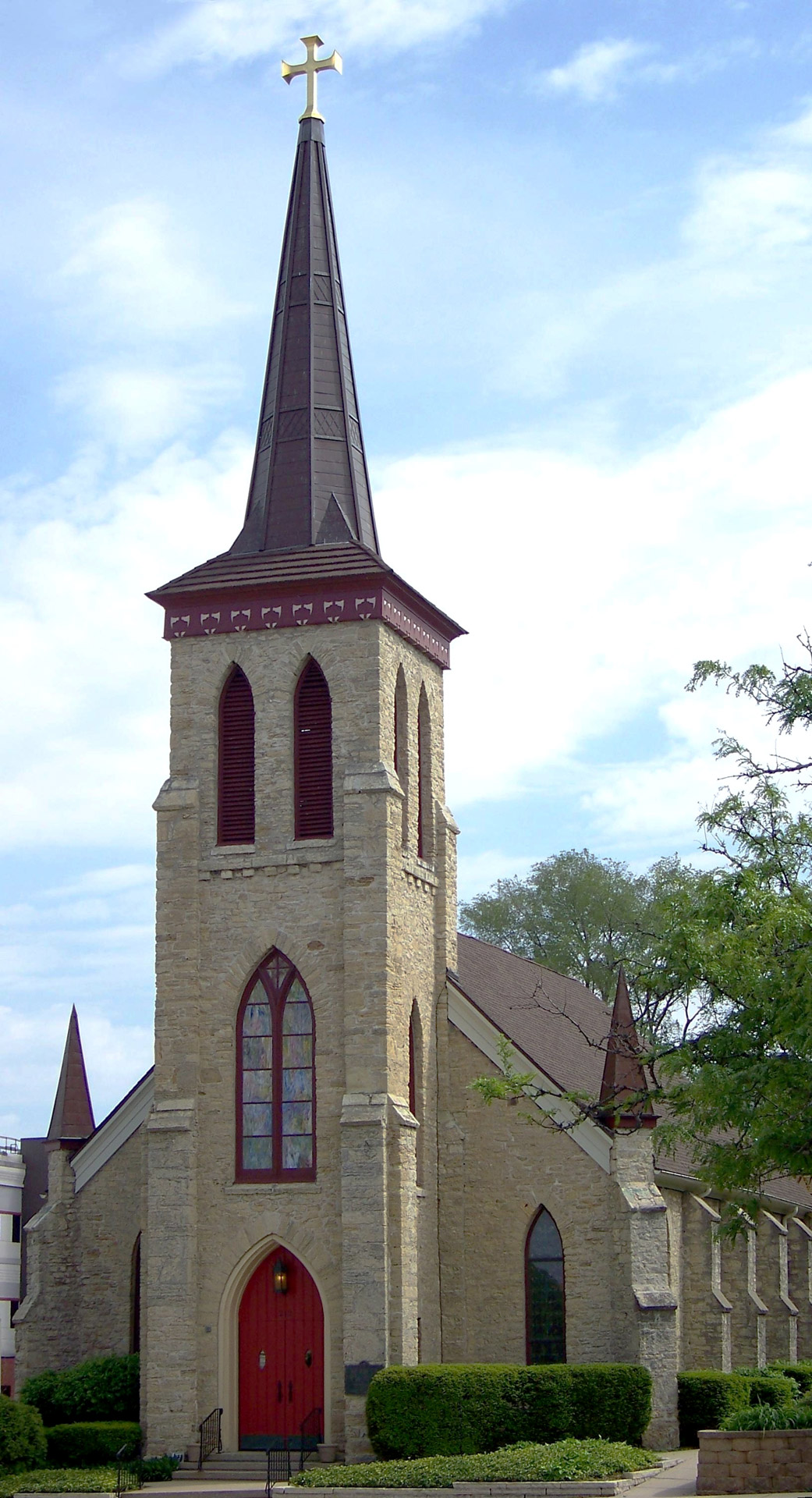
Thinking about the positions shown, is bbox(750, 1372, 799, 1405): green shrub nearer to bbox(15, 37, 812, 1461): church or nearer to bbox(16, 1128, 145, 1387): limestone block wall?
bbox(15, 37, 812, 1461): church

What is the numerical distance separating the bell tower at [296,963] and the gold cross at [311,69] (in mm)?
6417

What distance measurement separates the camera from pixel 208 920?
2998 centimetres

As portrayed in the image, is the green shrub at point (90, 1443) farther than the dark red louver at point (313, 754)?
No

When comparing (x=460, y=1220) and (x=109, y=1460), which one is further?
(x=460, y=1220)

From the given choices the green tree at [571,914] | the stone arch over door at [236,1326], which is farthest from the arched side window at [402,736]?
the green tree at [571,914]

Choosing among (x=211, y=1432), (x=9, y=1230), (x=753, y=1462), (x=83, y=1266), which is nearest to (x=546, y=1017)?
(x=83, y=1266)

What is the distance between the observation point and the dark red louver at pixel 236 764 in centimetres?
3039

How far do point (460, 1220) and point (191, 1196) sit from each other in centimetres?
456

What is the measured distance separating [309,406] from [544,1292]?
15545 mm

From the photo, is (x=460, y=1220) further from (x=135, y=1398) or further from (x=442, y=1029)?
(x=135, y=1398)

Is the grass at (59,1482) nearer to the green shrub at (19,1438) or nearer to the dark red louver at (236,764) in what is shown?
the green shrub at (19,1438)

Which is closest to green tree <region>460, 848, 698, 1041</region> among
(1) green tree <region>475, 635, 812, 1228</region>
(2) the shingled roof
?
(2) the shingled roof

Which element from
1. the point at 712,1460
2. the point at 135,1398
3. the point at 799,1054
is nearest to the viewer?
the point at 799,1054

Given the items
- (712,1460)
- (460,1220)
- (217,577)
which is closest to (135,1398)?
(460,1220)
